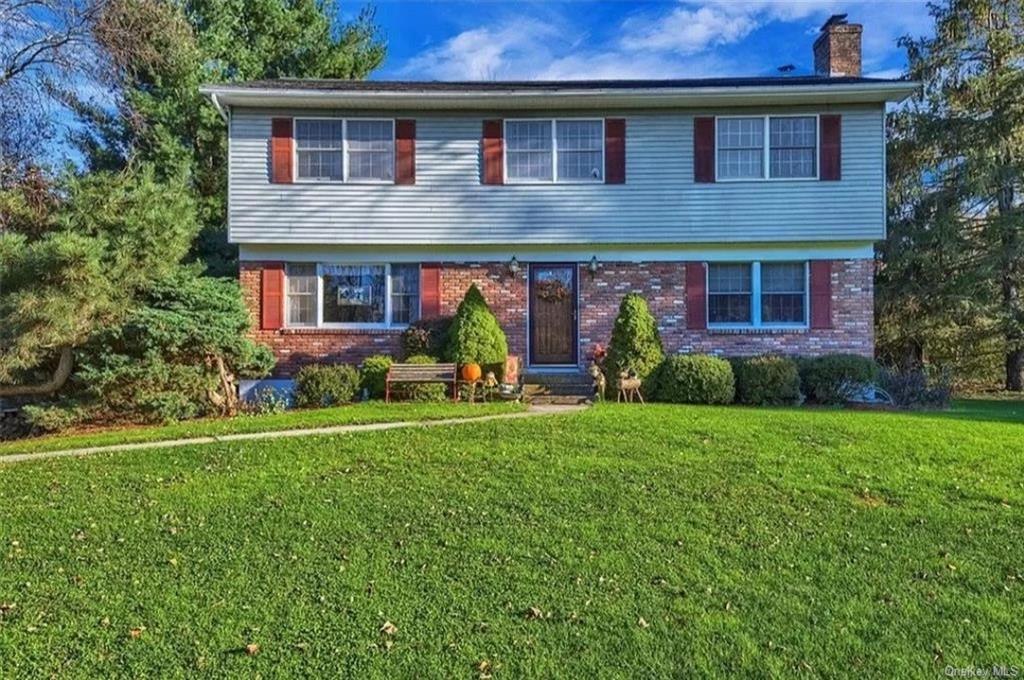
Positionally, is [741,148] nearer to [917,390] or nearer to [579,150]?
[579,150]

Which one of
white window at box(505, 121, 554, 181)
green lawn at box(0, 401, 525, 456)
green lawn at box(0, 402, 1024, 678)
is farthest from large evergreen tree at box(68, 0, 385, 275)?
green lawn at box(0, 402, 1024, 678)

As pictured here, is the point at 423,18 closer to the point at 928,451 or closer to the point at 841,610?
the point at 928,451

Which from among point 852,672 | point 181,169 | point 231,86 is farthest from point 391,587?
point 181,169

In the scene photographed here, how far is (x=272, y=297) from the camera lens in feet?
44.1

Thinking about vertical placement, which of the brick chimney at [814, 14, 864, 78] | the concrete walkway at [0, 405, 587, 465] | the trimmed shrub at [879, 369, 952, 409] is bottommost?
the concrete walkway at [0, 405, 587, 465]

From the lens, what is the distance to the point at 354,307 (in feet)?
45.2

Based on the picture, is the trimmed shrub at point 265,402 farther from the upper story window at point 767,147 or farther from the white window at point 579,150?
the upper story window at point 767,147

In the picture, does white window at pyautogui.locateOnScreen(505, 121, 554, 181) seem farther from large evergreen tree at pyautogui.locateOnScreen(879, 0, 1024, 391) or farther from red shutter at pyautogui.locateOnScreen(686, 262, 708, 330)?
large evergreen tree at pyautogui.locateOnScreen(879, 0, 1024, 391)

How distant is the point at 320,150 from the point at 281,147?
72 cm

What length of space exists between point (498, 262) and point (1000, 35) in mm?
14809

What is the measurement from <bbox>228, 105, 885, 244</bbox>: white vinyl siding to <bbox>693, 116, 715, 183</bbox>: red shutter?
0.12 meters

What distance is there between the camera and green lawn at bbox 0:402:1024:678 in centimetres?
362

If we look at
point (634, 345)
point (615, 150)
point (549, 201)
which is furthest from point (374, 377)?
point (615, 150)

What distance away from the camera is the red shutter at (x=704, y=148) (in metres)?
13.3
